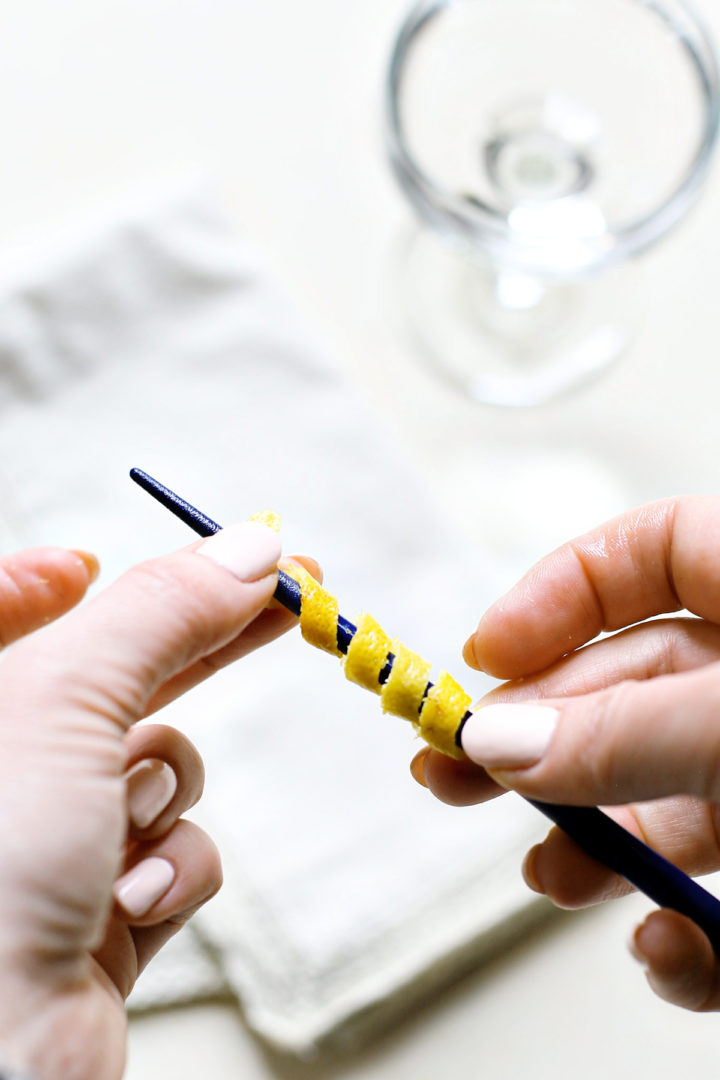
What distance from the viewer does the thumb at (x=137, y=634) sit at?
36cm

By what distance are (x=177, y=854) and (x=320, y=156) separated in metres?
0.62

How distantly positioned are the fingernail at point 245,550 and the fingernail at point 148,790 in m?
0.14

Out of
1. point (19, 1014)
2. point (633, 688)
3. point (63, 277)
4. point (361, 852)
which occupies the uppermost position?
point (63, 277)

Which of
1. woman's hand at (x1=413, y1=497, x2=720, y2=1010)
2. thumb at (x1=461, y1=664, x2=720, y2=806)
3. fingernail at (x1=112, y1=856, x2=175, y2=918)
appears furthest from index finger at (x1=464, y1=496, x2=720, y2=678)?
fingernail at (x1=112, y1=856, x2=175, y2=918)

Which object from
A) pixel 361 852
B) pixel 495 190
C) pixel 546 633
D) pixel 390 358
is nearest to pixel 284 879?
pixel 361 852

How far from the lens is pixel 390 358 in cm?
75

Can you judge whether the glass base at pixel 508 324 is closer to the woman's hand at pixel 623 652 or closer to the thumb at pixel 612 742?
the woman's hand at pixel 623 652

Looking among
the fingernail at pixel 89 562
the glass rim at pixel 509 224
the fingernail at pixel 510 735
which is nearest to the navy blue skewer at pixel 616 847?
the fingernail at pixel 510 735

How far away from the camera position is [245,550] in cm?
40

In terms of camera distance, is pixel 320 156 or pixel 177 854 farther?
pixel 320 156

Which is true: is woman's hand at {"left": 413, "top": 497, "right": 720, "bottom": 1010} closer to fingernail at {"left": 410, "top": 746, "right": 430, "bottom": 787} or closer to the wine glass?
fingernail at {"left": 410, "top": 746, "right": 430, "bottom": 787}

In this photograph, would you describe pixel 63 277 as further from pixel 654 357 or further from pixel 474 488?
pixel 654 357

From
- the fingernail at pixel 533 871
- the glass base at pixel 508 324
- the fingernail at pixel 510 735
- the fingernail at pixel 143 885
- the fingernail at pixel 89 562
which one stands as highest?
the glass base at pixel 508 324

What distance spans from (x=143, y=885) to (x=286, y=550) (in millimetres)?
280
